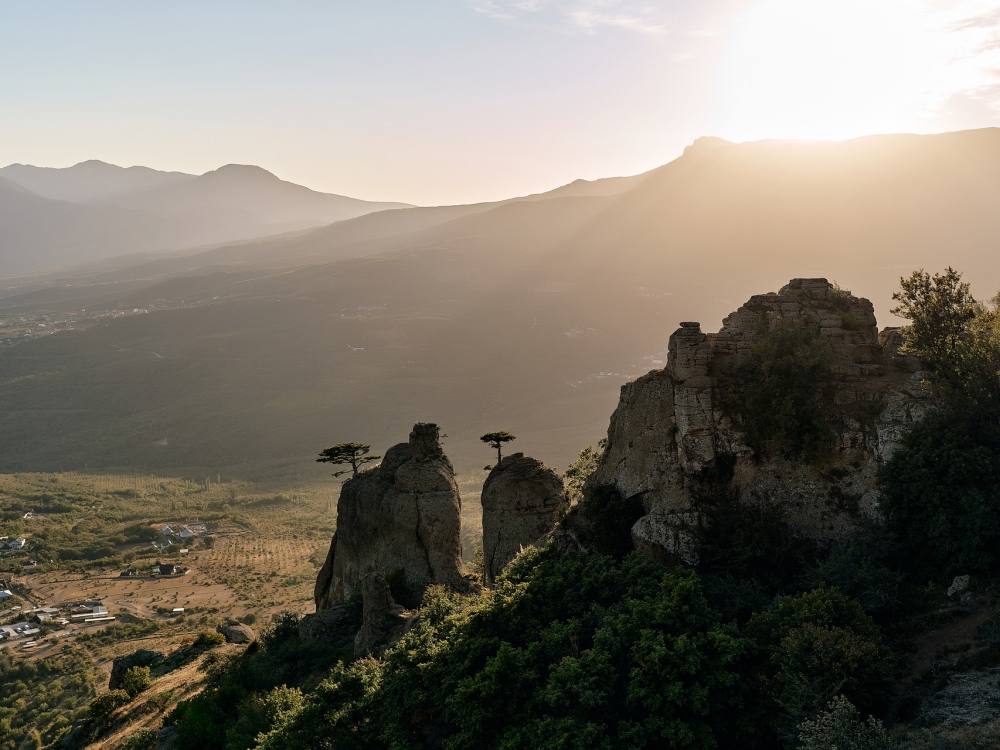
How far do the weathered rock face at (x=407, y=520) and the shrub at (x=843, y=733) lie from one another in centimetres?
2075

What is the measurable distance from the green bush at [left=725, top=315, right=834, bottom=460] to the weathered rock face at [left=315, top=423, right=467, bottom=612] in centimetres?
1586

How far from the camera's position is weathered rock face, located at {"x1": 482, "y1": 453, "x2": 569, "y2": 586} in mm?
33938

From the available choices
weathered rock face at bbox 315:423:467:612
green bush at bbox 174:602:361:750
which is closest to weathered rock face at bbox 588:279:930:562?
weathered rock face at bbox 315:423:467:612

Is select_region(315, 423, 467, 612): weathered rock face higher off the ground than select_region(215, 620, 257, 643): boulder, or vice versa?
select_region(315, 423, 467, 612): weathered rock face

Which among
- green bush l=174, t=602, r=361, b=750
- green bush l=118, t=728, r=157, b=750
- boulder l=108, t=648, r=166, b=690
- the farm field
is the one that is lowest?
the farm field

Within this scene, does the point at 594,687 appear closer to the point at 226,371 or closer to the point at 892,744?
the point at 892,744

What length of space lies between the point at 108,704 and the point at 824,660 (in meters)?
35.0

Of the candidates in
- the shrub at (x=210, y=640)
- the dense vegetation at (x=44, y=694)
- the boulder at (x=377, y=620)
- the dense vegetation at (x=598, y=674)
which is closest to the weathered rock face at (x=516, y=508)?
the boulder at (x=377, y=620)

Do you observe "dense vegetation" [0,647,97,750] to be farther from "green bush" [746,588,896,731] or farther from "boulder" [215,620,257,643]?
"green bush" [746,588,896,731]

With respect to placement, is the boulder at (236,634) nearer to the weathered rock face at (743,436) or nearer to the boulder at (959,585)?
the weathered rock face at (743,436)

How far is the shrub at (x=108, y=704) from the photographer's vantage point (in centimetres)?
3509

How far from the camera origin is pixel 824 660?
52.7 ft

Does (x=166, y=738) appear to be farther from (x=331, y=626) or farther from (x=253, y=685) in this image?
(x=331, y=626)

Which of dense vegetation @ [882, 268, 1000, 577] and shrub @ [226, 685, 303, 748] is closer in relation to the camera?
dense vegetation @ [882, 268, 1000, 577]
